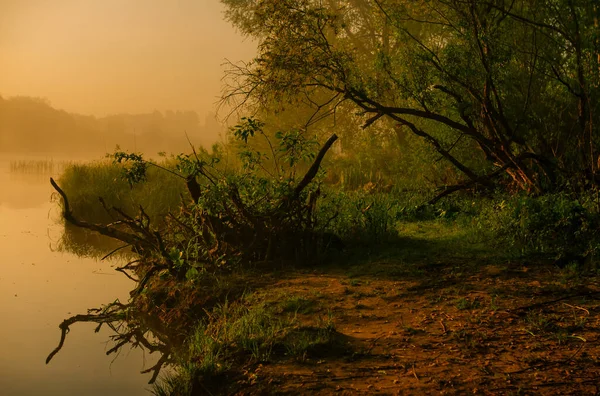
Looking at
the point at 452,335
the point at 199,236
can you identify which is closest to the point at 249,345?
the point at 452,335

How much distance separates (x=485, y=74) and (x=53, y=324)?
854 centimetres

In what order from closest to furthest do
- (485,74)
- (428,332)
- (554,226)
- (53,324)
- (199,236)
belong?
1. (428,332)
2. (554,226)
3. (53,324)
4. (199,236)
5. (485,74)

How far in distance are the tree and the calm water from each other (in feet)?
15.3

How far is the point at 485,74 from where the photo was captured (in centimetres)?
1085

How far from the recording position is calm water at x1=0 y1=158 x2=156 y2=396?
22.7 feet

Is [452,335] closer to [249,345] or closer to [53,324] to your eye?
[249,345]

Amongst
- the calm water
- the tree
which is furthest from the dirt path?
the tree

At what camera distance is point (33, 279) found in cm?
1188

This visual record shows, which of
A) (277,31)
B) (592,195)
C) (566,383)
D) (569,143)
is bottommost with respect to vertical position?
(566,383)

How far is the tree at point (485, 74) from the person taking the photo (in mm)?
10367

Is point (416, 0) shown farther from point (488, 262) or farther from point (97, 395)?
point (97, 395)

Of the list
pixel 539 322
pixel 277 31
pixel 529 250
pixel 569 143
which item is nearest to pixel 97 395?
pixel 539 322

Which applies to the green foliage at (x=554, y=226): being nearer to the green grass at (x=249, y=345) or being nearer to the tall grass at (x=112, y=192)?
the green grass at (x=249, y=345)

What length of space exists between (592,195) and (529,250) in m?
1.82
